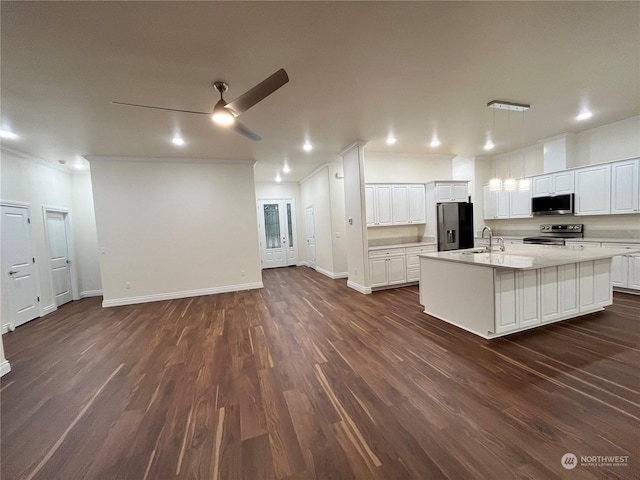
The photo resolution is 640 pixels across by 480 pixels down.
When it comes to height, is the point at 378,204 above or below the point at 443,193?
below

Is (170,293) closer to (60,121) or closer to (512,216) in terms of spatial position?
(60,121)

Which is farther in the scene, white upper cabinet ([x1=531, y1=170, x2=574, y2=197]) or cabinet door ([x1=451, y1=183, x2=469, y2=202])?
cabinet door ([x1=451, y1=183, x2=469, y2=202])

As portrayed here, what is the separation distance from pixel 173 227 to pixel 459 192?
6454 mm

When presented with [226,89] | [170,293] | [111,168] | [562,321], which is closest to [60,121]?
[111,168]

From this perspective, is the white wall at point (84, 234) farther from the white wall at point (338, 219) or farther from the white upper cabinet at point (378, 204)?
the white upper cabinet at point (378, 204)

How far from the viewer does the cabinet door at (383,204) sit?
5.65 m

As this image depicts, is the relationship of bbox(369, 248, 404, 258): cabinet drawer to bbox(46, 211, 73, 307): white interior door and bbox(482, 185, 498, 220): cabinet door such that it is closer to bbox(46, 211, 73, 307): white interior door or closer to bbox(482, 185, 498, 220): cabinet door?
bbox(482, 185, 498, 220): cabinet door

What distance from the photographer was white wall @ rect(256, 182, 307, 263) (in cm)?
877

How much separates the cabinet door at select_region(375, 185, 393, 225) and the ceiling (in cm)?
159

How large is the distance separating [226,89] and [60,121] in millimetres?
2531

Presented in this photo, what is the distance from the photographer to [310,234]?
27.9ft

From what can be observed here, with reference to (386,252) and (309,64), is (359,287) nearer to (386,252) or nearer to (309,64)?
(386,252)

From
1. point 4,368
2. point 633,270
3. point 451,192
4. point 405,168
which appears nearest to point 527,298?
point 633,270

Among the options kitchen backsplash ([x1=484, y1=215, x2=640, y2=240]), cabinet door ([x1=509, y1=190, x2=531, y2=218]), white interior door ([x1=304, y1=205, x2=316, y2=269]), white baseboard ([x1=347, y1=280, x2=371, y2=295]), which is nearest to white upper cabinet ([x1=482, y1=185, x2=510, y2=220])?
cabinet door ([x1=509, y1=190, x2=531, y2=218])
